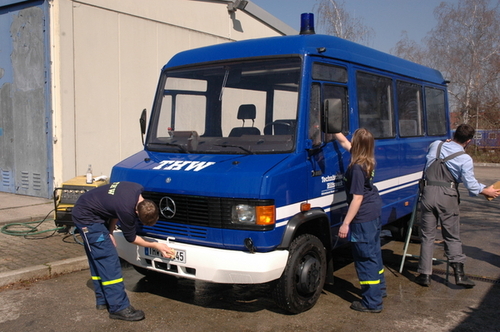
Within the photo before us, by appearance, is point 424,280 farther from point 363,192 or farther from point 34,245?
point 34,245

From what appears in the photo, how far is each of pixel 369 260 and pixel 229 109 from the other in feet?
7.06

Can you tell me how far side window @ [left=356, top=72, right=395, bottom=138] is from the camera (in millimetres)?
5793

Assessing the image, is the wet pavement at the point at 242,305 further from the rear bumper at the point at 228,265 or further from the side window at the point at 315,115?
the side window at the point at 315,115

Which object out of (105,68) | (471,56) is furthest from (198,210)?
(471,56)

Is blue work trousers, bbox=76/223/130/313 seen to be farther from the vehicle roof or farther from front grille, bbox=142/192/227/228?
the vehicle roof

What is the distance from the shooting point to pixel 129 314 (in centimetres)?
461

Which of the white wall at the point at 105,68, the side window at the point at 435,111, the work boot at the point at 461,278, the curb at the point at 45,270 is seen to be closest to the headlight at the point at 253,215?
the work boot at the point at 461,278

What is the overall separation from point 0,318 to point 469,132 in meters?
5.31

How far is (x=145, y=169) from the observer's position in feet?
16.1

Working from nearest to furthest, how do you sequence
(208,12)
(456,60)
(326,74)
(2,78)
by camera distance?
(326,74) → (2,78) → (208,12) → (456,60)

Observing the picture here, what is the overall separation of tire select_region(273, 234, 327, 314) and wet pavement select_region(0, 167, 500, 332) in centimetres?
16

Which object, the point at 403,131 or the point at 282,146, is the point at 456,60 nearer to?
the point at 403,131

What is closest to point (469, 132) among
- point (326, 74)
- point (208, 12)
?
point (326, 74)

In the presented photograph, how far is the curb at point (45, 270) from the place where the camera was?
5664 millimetres
